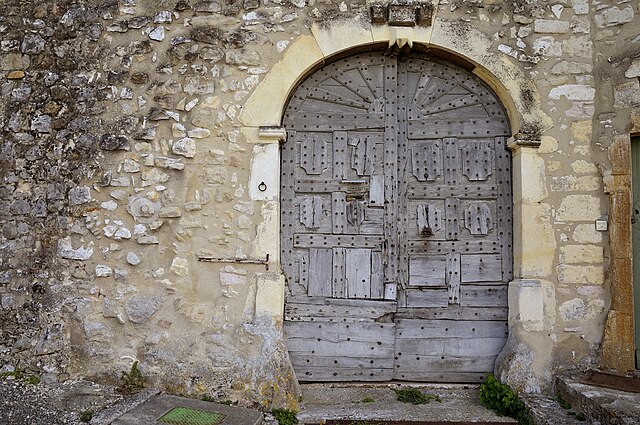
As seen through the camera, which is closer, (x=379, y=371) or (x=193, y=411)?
(x=193, y=411)

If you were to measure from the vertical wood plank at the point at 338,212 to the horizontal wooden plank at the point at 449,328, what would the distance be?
873mm

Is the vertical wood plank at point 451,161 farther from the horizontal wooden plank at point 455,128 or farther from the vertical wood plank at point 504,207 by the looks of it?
the vertical wood plank at point 504,207

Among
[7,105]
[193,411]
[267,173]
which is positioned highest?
[7,105]

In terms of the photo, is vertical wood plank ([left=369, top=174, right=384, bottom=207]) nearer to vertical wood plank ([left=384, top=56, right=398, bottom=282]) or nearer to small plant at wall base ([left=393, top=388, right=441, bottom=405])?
vertical wood plank ([left=384, top=56, right=398, bottom=282])

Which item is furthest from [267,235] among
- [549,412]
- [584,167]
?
[584,167]

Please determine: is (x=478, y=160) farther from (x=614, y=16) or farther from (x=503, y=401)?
(x=503, y=401)

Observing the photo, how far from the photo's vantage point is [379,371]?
469cm

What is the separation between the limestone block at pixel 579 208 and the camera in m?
4.48

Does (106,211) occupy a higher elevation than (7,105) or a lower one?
lower

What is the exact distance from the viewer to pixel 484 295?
4723 millimetres

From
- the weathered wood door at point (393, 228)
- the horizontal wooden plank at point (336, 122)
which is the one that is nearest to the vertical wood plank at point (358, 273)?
the weathered wood door at point (393, 228)

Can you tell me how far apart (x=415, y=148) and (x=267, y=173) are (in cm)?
125

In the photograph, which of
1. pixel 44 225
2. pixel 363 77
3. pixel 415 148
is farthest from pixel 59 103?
pixel 415 148

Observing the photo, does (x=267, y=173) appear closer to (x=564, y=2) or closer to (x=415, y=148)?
(x=415, y=148)
